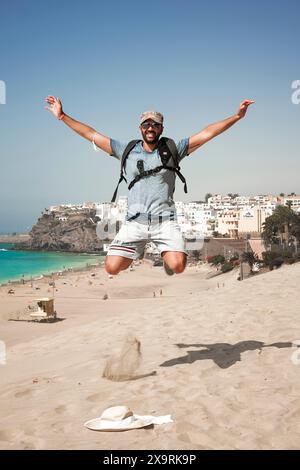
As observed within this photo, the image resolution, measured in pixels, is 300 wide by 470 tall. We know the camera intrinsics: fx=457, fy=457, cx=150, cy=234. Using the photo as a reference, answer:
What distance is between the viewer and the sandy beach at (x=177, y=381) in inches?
184

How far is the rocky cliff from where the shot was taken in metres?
155

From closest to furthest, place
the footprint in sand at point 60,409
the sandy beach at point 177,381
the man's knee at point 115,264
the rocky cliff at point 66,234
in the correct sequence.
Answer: the sandy beach at point 177,381 → the man's knee at point 115,264 → the footprint in sand at point 60,409 → the rocky cliff at point 66,234

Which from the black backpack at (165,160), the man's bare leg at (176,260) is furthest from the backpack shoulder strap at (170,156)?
the man's bare leg at (176,260)

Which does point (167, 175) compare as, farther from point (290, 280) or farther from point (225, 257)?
point (225, 257)

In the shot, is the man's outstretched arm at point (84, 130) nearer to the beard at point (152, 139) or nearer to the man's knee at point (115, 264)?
the beard at point (152, 139)

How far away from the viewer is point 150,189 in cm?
486

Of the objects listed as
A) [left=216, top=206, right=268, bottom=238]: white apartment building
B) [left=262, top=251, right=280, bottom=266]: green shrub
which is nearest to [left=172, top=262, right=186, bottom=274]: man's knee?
[left=262, top=251, right=280, bottom=266]: green shrub

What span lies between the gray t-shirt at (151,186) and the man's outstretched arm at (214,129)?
0.08 meters

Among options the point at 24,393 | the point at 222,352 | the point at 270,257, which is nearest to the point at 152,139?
the point at 24,393

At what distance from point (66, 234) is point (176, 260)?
159 metres

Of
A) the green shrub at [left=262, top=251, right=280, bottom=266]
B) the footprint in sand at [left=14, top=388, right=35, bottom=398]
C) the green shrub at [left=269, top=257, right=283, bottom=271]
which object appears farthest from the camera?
the green shrub at [left=262, top=251, right=280, bottom=266]

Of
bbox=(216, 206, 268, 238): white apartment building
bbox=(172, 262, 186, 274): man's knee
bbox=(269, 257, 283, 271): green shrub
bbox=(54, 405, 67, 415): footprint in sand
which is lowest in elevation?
bbox=(269, 257, 283, 271): green shrub

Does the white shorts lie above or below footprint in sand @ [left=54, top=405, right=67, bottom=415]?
above

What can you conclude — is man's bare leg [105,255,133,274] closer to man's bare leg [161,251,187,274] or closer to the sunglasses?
man's bare leg [161,251,187,274]
